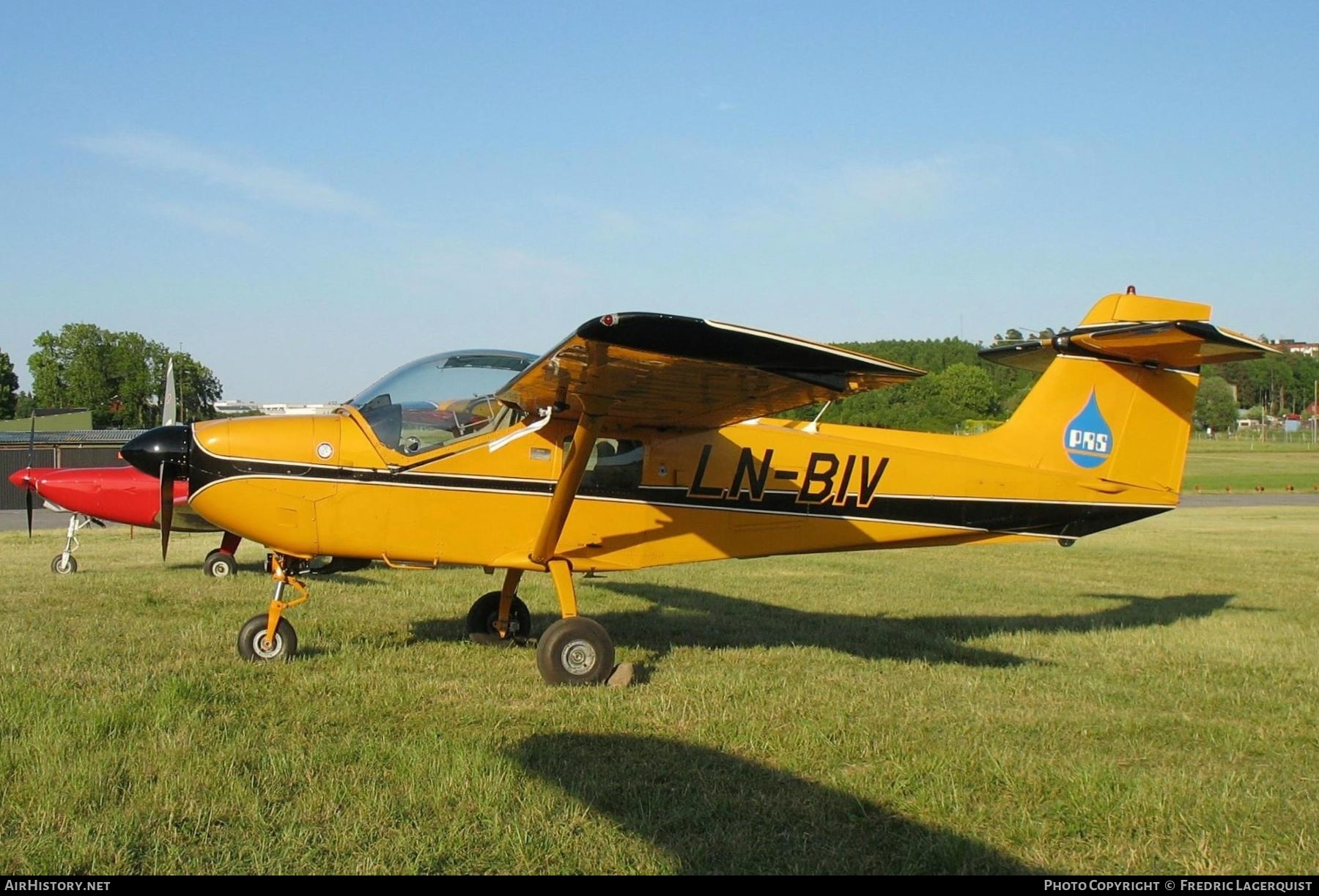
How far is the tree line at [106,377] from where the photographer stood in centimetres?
8644

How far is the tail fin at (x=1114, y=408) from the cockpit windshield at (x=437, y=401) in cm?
452

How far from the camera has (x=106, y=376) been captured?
89.0 m

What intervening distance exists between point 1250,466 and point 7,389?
99.0 metres

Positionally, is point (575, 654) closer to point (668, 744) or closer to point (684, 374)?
point (668, 744)

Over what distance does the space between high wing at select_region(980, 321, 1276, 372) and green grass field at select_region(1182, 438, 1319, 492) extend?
23088 millimetres

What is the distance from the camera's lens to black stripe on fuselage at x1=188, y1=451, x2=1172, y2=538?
7375mm

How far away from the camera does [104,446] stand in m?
36.7

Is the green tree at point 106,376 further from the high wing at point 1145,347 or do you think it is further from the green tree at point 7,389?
the high wing at point 1145,347

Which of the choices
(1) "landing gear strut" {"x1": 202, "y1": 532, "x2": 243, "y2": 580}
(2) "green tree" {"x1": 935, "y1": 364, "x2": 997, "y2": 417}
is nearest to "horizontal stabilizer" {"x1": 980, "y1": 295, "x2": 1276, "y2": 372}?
(1) "landing gear strut" {"x1": 202, "y1": 532, "x2": 243, "y2": 580}

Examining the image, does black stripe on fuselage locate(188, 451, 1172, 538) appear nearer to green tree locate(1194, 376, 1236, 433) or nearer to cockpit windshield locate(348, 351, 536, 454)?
cockpit windshield locate(348, 351, 536, 454)

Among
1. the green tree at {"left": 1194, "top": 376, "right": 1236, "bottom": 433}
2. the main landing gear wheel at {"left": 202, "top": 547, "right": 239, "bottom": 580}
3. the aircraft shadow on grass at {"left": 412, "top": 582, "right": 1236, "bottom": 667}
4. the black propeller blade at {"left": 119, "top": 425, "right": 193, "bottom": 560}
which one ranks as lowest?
the main landing gear wheel at {"left": 202, "top": 547, "right": 239, "bottom": 580}

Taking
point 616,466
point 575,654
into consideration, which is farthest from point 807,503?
point 575,654

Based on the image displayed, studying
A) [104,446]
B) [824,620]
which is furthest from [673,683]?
[104,446]

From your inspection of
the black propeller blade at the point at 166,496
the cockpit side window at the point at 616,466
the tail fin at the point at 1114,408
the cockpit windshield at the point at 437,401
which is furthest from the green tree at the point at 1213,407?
the black propeller blade at the point at 166,496
